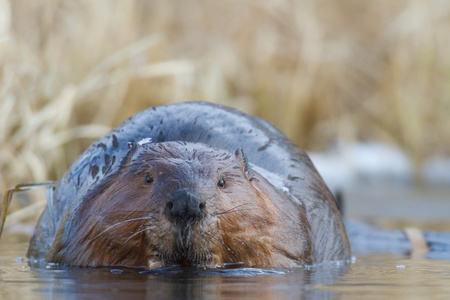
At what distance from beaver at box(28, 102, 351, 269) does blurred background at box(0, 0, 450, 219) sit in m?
3.62

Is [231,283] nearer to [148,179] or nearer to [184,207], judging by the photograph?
[184,207]

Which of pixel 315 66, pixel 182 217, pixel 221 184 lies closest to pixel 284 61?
pixel 315 66

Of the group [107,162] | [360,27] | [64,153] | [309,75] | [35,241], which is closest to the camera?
[107,162]

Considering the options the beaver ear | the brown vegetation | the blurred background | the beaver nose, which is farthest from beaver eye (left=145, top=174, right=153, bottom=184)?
the blurred background

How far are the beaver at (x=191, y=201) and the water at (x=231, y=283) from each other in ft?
0.32

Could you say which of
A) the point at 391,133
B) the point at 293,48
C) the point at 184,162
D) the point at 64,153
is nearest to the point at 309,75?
the point at 293,48

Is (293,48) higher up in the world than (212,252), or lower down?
higher up

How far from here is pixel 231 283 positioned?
3318mm

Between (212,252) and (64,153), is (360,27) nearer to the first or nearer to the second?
(64,153)

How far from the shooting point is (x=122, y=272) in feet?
11.8

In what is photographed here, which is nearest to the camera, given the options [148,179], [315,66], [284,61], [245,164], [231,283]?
[231,283]

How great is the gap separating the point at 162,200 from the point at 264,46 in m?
7.39

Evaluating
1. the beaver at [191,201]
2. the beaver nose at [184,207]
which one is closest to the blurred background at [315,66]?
the beaver at [191,201]

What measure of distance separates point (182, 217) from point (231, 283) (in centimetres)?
31
